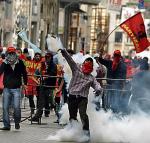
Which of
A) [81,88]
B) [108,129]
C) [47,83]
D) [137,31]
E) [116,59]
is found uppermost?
[137,31]

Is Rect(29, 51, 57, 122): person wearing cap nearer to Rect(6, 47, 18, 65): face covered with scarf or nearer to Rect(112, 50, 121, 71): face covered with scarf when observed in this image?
Rect(112, 50, 121, 71): face covered with scarf

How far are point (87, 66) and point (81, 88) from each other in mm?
435

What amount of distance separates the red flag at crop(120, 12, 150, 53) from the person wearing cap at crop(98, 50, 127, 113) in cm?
119

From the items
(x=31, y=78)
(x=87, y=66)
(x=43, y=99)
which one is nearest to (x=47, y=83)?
(x=43, y=99)

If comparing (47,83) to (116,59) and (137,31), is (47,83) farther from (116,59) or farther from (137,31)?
(137,31)

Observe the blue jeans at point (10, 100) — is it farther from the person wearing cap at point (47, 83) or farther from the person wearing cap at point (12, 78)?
the person wearing cap at point (47, 83)

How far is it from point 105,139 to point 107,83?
3634mm

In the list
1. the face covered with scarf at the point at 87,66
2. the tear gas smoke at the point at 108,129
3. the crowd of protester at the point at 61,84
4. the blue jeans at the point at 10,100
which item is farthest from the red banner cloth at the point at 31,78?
the face covered with scarf at the point at 87,66

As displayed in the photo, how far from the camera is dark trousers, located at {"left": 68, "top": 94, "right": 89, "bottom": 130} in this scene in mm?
13688

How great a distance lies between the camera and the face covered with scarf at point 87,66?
1370cm

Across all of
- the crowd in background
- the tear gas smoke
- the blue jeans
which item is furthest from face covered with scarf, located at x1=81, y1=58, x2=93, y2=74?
the crowd in background

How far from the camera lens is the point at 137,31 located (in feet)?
63.6

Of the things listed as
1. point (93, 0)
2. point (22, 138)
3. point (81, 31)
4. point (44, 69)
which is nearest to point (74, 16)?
point (81, 31)

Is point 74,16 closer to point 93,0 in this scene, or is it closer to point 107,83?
point 93,0
